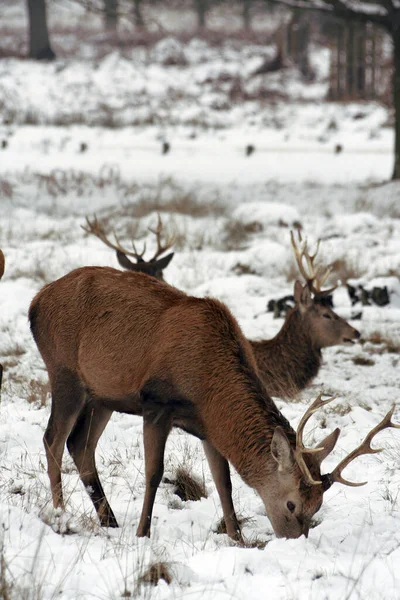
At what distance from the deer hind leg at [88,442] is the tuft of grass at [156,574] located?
3.87 ft

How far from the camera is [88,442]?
16.3ft

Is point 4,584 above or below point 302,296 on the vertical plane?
below

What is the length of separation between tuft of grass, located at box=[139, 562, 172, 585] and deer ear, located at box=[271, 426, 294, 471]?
0.77 meters

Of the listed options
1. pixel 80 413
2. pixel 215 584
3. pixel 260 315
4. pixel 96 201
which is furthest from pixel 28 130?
pixel 215 584

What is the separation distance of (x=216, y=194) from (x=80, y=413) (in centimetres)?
1134

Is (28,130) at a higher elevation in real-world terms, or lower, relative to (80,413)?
higher

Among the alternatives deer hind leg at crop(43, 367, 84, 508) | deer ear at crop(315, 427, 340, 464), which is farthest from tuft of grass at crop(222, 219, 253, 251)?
A: deer ear at crop(315, 427, 340, 464)

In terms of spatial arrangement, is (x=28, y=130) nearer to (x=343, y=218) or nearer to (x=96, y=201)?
(x=96, y=201)

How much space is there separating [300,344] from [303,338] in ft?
0.23

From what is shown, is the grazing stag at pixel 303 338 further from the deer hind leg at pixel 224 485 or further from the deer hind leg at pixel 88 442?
the deer hind leg at pixel 224 485

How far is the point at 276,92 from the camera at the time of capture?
31.4 m

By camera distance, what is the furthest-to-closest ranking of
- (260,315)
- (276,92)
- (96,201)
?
(276,92)
(96,201)
(260,315)

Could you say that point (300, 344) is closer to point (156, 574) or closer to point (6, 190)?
point (156, 574)

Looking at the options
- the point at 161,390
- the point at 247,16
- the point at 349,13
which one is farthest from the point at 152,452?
the point at 247,16
